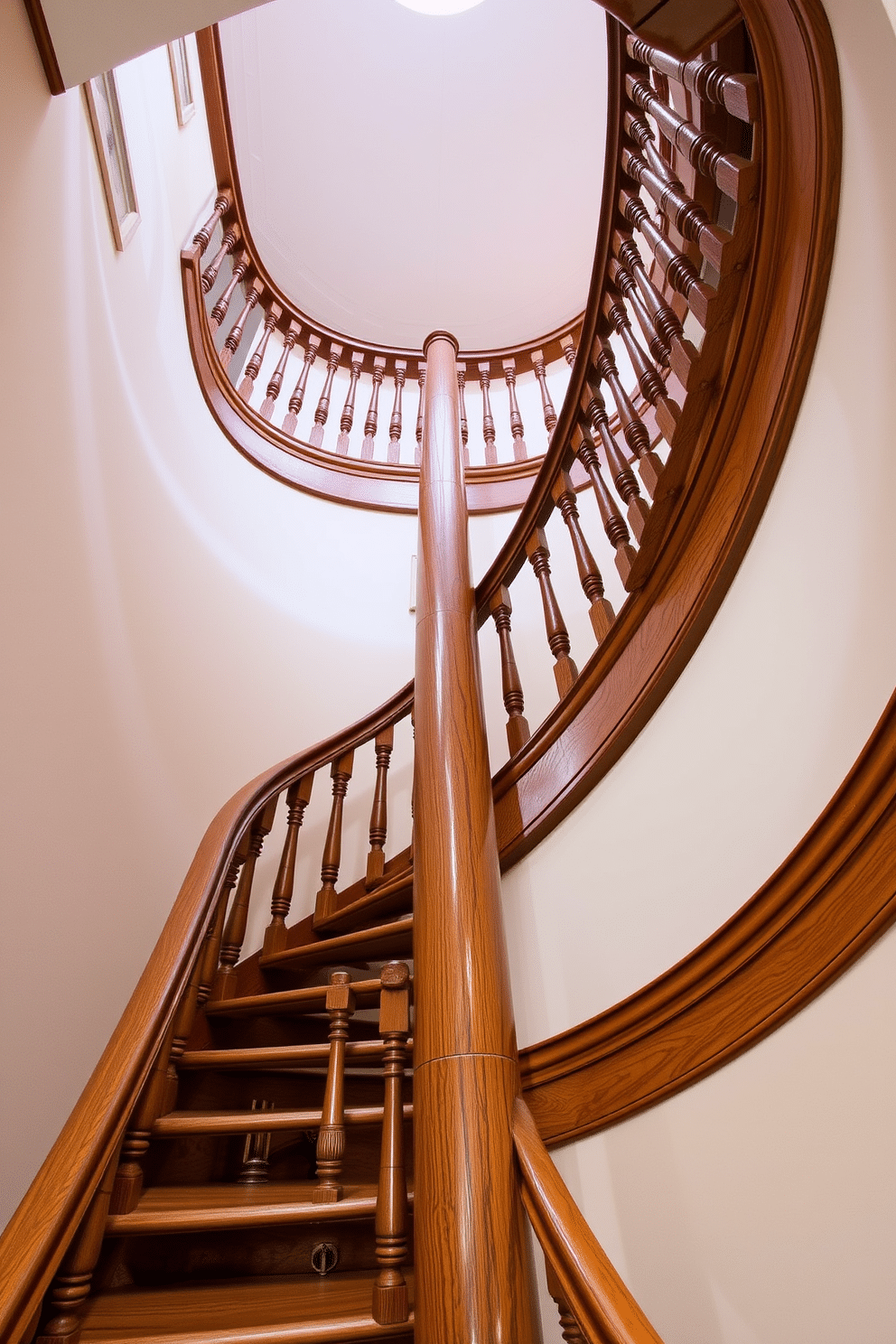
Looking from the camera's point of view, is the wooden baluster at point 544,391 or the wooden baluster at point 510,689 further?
the wooden baluster at point 544,391

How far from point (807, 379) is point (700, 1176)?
131 cm

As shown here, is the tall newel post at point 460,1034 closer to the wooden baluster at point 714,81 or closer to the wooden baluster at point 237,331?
the wooden baluster at point 714,81

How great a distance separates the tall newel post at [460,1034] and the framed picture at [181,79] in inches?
95.3

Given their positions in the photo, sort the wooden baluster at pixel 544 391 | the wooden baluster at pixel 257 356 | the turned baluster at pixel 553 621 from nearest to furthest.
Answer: the turned baluster at pixel 553 621 → the wooden baluster at pixel 257 356 → the wooden baluster at pixel 544 391

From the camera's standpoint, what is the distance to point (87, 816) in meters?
1.94

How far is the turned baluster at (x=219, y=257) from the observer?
340 cm

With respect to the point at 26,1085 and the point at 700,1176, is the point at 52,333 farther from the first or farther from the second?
the point at 700,1176

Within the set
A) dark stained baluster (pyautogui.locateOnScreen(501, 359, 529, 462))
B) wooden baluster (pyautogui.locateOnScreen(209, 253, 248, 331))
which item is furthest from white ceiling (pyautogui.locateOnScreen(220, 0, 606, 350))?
dark stained baluster (pyautogui.locateOnScreen(501, 359, 529, 462))

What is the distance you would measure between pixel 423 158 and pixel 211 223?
1.59m

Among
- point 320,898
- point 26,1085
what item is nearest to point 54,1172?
point 26,1085

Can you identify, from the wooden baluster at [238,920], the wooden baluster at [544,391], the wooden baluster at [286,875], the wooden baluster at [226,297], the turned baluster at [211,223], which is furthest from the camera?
the wooden baluster at [544,391]

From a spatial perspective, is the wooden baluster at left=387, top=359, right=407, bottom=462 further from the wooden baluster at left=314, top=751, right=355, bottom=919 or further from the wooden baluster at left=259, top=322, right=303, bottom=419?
the wooden baluster at left=314, top=751, right=355, bottom=919

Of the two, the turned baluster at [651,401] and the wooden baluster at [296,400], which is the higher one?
the wooden baluster at [296,400]

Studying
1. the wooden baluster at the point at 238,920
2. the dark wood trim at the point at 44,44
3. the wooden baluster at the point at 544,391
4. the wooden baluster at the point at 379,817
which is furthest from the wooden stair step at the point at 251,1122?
the wooden baluster at the point at 544,391
